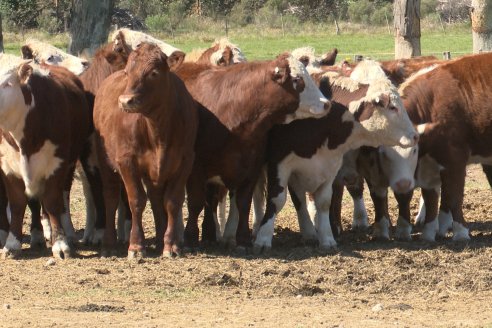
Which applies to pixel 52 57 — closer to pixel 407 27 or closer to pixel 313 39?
pixel 407 27

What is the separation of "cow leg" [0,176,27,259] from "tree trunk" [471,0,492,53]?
27.8 ft

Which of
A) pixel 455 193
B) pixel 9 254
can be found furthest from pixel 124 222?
pixel 455 193

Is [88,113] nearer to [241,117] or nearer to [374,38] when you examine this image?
[241,117]

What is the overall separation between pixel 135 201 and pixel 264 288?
6.15 ft

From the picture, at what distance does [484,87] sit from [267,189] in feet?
8.19

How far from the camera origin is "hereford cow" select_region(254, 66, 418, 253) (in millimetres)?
11258

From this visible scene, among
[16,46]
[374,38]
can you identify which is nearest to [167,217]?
[16,46]

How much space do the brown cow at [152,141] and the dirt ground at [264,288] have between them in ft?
1.44

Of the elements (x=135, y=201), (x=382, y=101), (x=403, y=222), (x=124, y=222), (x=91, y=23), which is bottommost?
(x=403, y=222)

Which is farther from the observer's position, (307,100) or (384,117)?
(384,117)

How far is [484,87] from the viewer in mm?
11867

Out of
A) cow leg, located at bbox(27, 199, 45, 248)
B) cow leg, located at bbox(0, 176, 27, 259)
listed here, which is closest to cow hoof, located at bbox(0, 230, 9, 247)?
cow leg, located at bbox(27, 199, 45, 248)

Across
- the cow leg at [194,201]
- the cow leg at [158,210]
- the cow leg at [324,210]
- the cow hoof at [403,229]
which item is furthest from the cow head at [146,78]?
the cow hoof at [403,229]

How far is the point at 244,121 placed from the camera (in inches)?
435
